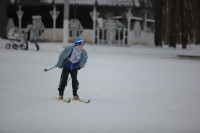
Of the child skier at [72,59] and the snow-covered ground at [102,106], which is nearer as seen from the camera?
the snow-covered ground at [102,106]

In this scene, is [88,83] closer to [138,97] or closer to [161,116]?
[138,97]

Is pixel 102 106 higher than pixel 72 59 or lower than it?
lower

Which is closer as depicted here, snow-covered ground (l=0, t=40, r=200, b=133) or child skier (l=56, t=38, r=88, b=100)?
snow-covered ground (l=0, t=40, r=200, b=133)

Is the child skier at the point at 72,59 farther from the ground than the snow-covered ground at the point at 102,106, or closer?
farther from the ground

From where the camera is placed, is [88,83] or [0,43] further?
[0,43]

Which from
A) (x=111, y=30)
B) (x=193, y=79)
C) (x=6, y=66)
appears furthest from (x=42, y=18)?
(x=193, y=79)

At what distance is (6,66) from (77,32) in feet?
67.4

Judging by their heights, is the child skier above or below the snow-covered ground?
above

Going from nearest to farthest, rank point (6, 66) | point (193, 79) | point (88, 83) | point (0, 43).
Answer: point (88, 83)
point (193, 79)
point (6, 66)
point (0, 43)

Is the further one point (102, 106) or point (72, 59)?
point (72, 59)

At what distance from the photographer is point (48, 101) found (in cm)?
732

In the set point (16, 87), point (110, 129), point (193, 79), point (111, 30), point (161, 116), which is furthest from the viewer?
point (111, 30)

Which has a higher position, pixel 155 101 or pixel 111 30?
pixel 111 30

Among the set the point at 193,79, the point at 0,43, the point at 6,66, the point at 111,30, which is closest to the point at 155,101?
the point at 193,79
